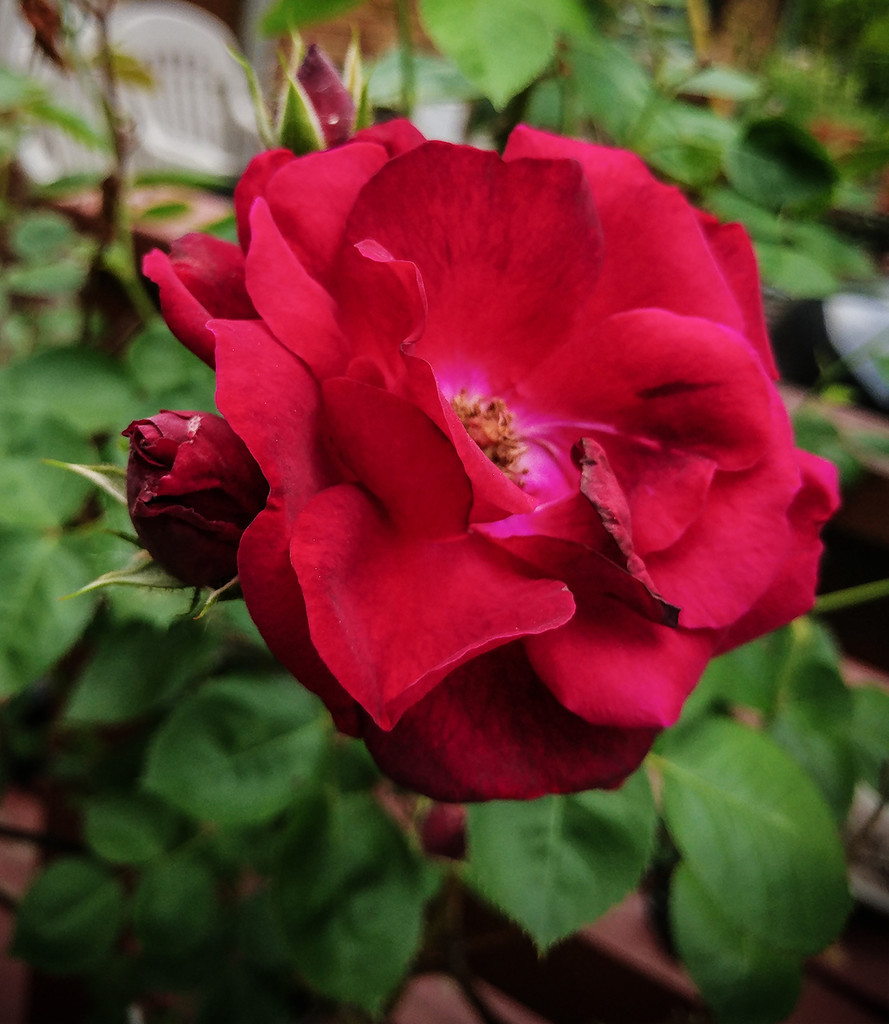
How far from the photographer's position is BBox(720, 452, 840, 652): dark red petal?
0.30 metres

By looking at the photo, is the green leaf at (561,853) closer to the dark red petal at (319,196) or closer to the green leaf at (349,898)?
the green leaf at (349,898)

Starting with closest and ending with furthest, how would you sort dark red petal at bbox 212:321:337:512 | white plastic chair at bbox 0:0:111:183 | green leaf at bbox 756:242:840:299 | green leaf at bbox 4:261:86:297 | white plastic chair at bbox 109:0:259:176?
1. dark red petal at bbox 212:321:337:512
2. green leaf at bbox 756:242:840:299
3. green leaf at bbox 4:261:86:297
4. white plastic chair at bbox 0:0:111:183
5. white plastic chair at bbox 109:0:259:176

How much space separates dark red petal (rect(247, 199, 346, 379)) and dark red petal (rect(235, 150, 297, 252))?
2 cm

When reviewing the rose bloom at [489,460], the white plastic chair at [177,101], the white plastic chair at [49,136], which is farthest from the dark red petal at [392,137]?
the white plastic chair at [177,101]

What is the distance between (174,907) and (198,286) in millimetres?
511

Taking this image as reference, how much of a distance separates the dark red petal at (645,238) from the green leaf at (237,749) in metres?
0.34

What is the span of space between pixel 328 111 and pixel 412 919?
Result: 446 mm

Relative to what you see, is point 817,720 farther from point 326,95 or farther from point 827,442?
point 326,95

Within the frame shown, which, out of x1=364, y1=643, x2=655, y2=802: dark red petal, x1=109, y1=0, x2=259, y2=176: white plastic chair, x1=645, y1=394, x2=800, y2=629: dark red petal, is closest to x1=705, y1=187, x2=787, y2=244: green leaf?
x1=645, y1=394, x2=800, y2=629: dark red petal

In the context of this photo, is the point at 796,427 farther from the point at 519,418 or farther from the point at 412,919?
the point at 412,919

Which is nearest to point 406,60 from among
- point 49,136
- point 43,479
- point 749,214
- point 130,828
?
point 749,214

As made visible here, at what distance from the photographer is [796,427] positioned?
0.65 m

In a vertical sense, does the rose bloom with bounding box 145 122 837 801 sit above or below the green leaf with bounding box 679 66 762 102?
below

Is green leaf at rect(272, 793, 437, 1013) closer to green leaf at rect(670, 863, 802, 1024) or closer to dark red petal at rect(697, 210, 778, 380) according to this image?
green leaf at rect(670, 863, 802, 1024)
